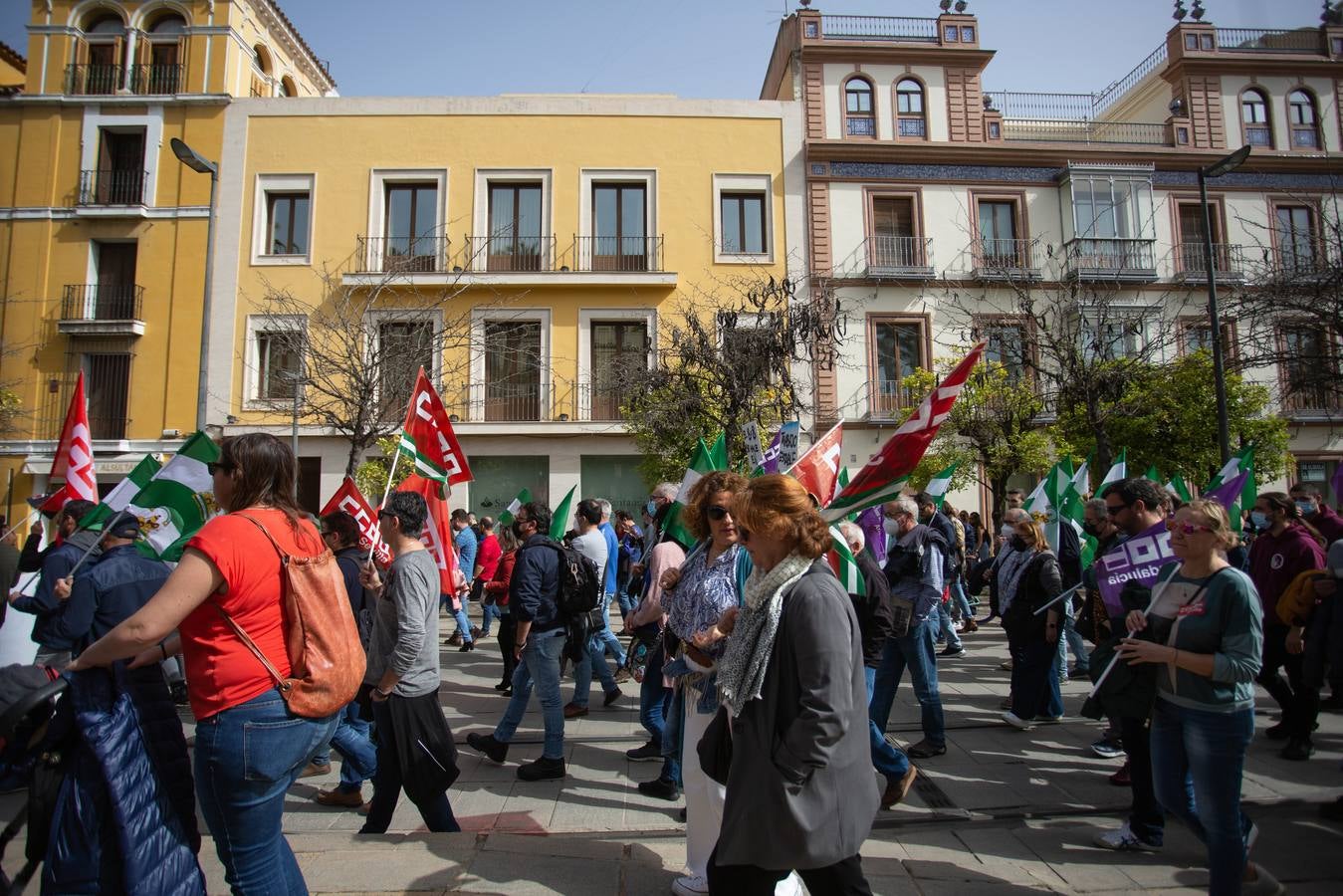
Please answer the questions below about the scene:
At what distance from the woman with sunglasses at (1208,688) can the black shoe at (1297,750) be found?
274cm

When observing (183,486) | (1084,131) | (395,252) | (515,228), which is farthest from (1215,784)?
(1084,131)

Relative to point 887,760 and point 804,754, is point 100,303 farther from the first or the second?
point 804,754

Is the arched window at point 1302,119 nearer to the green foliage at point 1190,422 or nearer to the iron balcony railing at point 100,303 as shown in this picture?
the green foliage at point 1190,422

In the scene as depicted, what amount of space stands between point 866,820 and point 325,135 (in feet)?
78.5

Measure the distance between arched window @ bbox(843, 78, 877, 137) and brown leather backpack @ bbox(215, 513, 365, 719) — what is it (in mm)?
22908

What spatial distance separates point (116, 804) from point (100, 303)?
79.1ft

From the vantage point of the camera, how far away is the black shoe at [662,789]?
16.3 ft

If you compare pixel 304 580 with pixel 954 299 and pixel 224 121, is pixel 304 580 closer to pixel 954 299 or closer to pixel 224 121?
pixel 954 299

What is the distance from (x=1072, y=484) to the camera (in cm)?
918

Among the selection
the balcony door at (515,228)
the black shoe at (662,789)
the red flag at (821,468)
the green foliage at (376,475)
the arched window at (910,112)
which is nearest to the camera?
the black shoe at (662,789)

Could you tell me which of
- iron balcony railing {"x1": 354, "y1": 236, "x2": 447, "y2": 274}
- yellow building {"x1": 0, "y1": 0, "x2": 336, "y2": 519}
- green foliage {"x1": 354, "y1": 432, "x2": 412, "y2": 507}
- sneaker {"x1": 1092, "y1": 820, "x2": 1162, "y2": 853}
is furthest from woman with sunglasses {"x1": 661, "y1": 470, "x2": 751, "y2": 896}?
yellow building {"x1": 0, "y1": 0, "x2": 336, "y2": 519}

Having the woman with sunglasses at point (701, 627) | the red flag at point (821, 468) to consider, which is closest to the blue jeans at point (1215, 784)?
the woman with sunglasses at point (701, 627)

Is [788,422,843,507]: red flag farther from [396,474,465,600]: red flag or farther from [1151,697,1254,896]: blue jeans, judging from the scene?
[396,474,465,600]: red flag

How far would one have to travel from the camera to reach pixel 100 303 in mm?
21938
